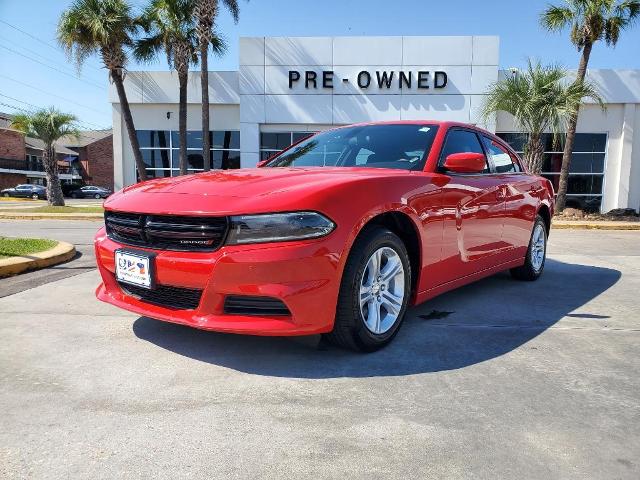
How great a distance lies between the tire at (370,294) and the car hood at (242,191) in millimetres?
379

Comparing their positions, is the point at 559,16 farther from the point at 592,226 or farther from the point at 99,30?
the point at 99,30

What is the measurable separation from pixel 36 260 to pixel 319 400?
15.6 ft

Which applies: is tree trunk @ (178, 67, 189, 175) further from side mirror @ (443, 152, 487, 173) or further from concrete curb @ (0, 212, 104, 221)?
side mirror @ (443, 152, 487, 173)

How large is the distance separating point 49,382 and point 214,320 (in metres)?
0.91

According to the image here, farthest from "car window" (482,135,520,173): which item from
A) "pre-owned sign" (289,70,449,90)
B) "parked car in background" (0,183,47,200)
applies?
"parked car in background" (0,183,47,200)

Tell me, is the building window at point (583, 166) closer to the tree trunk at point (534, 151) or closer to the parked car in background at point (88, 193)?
the tree trunk at point (534, 151)

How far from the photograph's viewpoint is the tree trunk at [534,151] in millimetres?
15055

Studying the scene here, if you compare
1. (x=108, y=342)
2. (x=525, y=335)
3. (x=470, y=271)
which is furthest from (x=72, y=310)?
(x=525, y=335)

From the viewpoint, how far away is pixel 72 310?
3.97 m

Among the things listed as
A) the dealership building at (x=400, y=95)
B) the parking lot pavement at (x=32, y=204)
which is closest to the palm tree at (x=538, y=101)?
the dealership building at (x=400, y=95)

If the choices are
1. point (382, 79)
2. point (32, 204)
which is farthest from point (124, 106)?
point (32, 204)

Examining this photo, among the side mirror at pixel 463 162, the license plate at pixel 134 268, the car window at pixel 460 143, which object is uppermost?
the car window at pixel 460 143

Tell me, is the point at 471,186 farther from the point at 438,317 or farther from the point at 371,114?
the point at 371,114

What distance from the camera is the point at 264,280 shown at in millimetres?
2521
